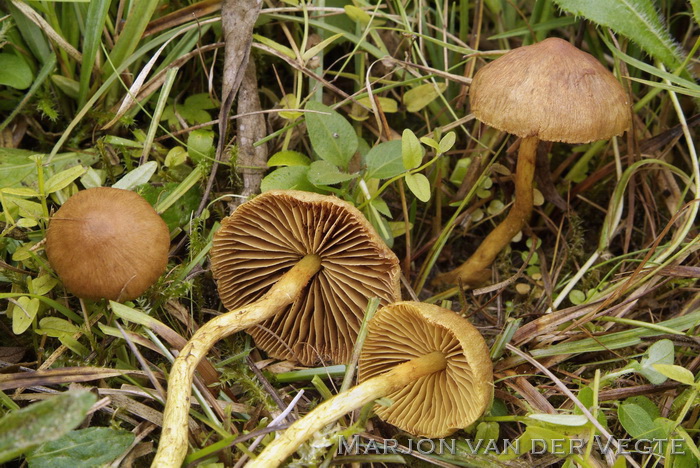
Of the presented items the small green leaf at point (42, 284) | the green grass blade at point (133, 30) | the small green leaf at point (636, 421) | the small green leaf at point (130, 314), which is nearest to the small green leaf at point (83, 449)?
the small green leaf at point (130, 314)

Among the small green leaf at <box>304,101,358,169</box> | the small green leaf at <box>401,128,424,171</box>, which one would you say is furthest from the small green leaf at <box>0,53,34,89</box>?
the small green leaf at <box>401,128,424,171</box>

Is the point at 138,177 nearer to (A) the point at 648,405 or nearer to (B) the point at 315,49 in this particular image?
(B) the point at 315,49

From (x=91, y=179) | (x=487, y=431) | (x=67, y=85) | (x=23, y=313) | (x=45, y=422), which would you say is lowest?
(x=487, y=431)

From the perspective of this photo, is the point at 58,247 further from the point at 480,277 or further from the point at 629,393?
the point at 629,393

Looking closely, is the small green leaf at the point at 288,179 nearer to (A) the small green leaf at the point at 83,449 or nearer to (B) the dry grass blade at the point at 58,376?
(B) the dry grass blade at the point at 58,376

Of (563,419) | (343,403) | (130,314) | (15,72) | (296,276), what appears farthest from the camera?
(15,72)

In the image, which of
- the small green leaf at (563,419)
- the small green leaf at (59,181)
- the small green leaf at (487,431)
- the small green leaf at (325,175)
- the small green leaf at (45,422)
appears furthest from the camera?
the small green leaf at (325,175)

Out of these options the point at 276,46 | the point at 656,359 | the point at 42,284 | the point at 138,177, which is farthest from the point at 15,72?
the point at 656,359

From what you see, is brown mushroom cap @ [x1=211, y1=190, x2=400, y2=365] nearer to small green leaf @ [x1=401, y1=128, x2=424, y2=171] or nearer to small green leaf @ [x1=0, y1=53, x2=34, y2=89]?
small green leaf @ [x1=401, y1=128, x2=424, y2=171]
